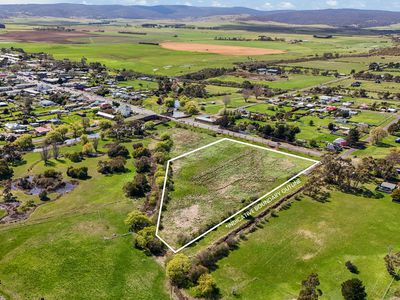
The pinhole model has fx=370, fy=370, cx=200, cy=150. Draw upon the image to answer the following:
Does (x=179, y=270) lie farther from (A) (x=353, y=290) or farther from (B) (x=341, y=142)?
(B) (x=341, y=142)

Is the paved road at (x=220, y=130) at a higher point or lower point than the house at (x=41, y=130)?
higher

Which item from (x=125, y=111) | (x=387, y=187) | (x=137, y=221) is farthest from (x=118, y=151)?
(x=387, y=187)

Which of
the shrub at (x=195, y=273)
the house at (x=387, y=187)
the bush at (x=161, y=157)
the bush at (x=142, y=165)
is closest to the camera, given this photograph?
the shrub at (x=195, y=273)

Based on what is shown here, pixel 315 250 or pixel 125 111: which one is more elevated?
pixel 125 111

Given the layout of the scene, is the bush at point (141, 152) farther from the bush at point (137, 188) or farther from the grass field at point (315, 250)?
the grass field at point (315, 250)

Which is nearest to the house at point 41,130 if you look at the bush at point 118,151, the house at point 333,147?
the bush at point 118,151
